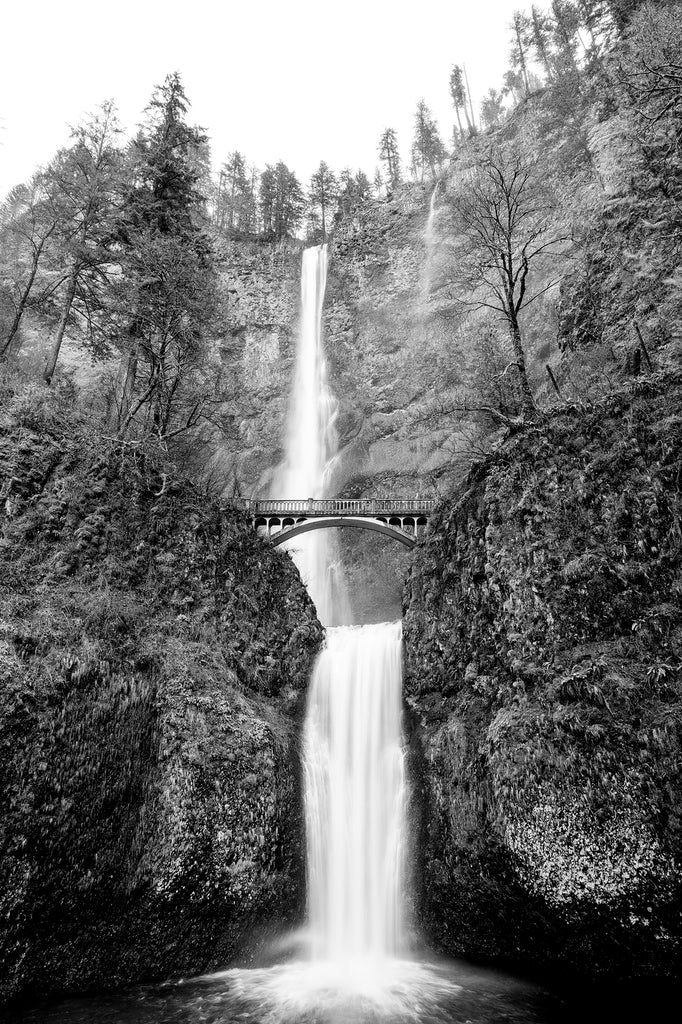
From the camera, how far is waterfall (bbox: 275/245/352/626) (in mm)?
28547

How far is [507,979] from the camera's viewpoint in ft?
30.9

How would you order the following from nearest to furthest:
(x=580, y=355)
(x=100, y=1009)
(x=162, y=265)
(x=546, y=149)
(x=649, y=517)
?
(x=100, y=1009)
(x=649, y=517)
(x=162, y=265)
(x=580, y=355)
(x=546, y=149)

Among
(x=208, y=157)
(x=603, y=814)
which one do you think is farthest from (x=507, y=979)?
(x=208, y=157)

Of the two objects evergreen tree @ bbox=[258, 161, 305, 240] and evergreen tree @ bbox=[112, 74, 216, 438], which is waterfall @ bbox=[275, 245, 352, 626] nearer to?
evergreen tree @ bbox=[258, 161, 305, 240]

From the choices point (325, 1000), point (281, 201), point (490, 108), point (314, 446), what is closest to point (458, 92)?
point (490, 108)

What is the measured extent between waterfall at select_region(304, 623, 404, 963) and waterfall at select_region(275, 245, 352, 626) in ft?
31.7

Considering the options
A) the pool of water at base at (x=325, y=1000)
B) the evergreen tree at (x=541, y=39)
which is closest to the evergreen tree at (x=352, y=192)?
the evergreen tree at (x=541, y=39)

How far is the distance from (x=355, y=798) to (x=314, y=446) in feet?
77.1

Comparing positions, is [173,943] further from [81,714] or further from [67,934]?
[81,714]

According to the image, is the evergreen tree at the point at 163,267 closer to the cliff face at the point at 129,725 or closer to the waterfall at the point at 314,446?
the cliff face at the point at 129,725

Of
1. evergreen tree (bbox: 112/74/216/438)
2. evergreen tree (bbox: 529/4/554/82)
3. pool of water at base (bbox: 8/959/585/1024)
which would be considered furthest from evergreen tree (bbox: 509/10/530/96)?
pool of water at base (bbox: 8/959/585/1024)

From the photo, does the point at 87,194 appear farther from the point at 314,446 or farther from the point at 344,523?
the point at 314,446

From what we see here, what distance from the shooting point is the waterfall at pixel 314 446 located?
28.5 m

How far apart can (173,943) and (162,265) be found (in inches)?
713
